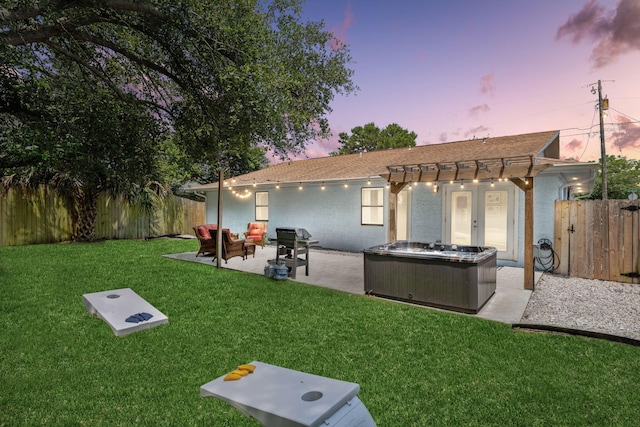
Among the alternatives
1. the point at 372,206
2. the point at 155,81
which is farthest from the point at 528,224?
the point at 155,81

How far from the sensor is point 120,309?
4883 mm

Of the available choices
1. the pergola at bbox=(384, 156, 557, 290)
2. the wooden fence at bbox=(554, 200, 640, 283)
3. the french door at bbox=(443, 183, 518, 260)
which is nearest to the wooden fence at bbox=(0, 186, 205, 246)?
the french door at bbox=(443, 183, 518, 260)

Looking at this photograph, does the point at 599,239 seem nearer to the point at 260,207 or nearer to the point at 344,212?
the point at 344,212

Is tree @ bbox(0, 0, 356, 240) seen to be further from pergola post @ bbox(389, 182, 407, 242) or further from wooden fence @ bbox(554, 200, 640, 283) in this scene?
wooden fence @ bbox(554, 200, 640, 283)

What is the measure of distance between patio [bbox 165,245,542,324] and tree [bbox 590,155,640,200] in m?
29.1

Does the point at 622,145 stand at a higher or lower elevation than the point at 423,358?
higher

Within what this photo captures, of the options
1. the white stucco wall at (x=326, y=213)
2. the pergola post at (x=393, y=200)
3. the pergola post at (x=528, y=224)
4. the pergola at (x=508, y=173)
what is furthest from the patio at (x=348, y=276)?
the pergola post at (x=393, y=200)

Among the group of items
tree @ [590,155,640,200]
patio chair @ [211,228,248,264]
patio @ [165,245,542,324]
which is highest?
tree @ [590,155,640,200]

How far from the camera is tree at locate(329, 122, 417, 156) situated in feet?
98.6

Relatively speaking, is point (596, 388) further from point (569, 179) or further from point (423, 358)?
point (569, 179)

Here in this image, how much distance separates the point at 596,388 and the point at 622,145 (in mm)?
31029

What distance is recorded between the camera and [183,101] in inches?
301

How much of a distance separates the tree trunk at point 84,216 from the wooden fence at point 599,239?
1593 centimetres

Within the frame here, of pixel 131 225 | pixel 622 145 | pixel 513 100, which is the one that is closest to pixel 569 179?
pixel 513 100
